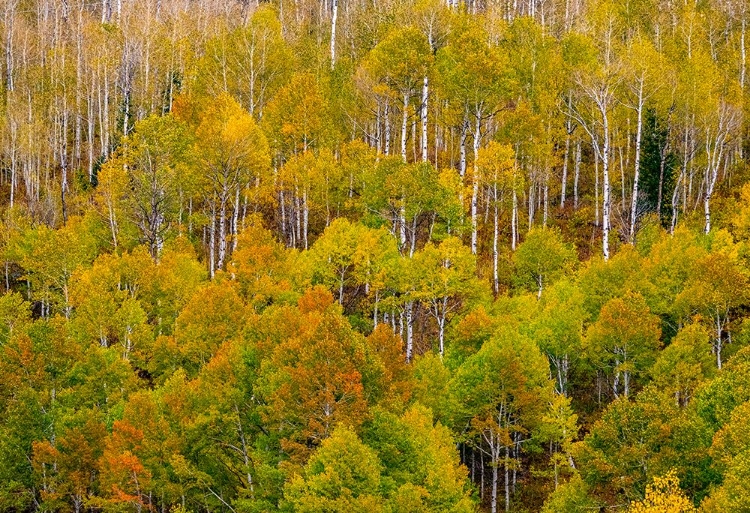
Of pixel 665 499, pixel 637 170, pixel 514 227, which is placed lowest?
pixel 665 499

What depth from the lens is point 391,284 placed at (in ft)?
171

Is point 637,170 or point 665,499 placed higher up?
point 637,170

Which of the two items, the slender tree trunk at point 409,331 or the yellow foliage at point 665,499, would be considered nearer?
the yellow foliage at point 665,499

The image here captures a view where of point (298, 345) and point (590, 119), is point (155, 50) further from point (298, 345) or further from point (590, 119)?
point (298, 345)

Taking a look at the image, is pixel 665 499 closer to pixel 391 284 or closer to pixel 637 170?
pixel 391 284

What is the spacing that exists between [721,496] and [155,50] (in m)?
72.9

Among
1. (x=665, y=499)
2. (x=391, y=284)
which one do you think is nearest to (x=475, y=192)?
(x=391, y=284)

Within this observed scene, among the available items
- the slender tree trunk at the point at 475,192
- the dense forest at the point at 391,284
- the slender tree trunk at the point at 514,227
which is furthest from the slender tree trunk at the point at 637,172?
the slender tree trunk at the point at 475,192

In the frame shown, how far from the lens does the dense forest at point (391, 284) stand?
124 feet

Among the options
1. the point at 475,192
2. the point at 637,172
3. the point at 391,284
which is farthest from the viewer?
the point at 637,172

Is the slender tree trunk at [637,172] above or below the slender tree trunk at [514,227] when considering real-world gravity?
above

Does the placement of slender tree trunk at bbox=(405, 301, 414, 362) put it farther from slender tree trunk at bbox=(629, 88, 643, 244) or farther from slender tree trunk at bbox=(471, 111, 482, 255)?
slender tree trunk at bbox=(629, 88, 643, 244)

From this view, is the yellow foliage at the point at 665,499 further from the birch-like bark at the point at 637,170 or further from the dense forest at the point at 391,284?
the birch-like bark at the point at 637,170

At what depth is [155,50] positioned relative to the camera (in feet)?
278
